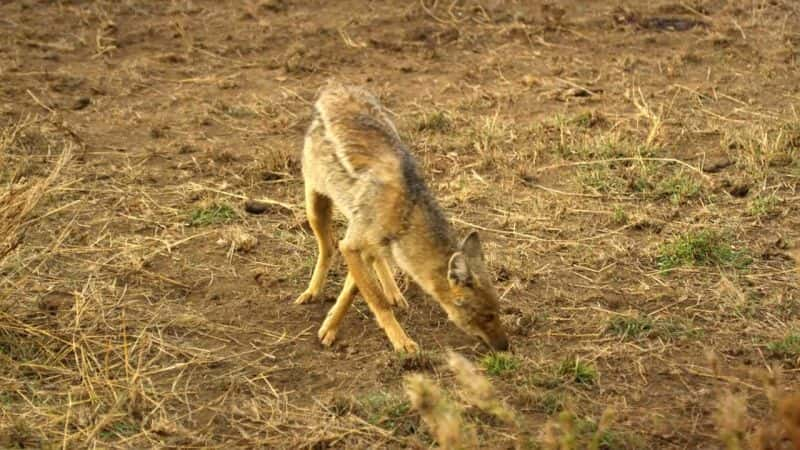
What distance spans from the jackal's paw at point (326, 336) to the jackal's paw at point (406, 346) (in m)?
0.45

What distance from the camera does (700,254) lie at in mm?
8047

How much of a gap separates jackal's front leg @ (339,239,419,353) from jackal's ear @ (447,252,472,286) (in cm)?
60

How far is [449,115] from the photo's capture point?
1067 cm

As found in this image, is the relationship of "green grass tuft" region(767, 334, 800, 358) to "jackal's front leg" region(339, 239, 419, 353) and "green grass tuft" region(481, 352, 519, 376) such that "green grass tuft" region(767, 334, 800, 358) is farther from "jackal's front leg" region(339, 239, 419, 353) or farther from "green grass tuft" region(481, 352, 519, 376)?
"jackal's front leg" region(339, 239, 419, 353)

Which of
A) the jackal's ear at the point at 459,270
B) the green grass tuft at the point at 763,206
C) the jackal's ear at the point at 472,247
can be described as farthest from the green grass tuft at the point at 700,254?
the jackal's ear at the point at 459,270

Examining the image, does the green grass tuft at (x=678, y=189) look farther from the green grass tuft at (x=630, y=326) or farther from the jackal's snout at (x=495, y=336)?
the jackal's snout at (x=495, y=336)

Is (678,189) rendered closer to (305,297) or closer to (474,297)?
(474,297)

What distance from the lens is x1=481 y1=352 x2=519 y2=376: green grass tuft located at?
255 inches

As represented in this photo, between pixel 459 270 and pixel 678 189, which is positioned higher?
pixel 459 270

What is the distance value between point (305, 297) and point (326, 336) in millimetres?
593

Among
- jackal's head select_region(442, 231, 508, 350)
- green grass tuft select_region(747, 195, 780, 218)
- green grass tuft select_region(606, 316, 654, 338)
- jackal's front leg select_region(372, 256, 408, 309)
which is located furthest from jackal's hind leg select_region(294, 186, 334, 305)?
green grass tuft select_region(747, 195, 780, 218)

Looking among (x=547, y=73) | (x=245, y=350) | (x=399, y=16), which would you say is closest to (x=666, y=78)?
(x=547, y=73)

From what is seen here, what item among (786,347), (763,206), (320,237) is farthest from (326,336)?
(763,206)

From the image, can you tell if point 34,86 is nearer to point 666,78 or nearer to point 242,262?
point 242,262
